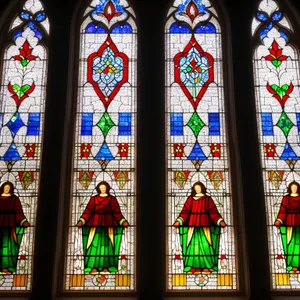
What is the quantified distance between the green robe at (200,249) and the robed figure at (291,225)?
0.77m

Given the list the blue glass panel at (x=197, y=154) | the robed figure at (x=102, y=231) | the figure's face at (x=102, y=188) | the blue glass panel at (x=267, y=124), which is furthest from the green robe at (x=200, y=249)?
the blue glass panel at (x=267, y=124)

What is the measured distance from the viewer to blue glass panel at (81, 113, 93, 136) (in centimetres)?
827

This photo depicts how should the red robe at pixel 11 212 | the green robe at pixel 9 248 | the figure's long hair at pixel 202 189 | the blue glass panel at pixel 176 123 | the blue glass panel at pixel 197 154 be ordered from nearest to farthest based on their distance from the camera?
the green robe at pixel 9 248 < the red robe at pixel 11 212 < the figure's long hair at pixel 202 189 < the blue glass panel at pixel 197 154 < the blue glass panel at pixel 176 123

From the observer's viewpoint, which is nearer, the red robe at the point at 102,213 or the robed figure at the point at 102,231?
the robed figure at the point at 102,231

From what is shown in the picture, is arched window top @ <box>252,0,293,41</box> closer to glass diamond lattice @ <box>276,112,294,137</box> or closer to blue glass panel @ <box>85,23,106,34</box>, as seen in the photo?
glass diamond lattice @ <box>276,112,294,137</box>

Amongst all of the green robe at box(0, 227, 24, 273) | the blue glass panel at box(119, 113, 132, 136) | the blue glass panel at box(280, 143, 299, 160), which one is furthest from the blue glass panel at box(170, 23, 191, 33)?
the green robe at box(0, 227, 24, 273)

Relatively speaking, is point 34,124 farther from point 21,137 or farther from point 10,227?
point 10,227

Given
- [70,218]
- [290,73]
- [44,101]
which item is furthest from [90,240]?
[290,73]

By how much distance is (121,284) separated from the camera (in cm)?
754

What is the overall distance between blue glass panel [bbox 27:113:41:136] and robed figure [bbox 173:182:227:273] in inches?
83.3

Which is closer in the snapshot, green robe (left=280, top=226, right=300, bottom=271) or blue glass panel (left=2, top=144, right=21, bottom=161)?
green robe (left=280, top=226, right=300, bottom=271)

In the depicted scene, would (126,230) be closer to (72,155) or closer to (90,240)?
(90,240)

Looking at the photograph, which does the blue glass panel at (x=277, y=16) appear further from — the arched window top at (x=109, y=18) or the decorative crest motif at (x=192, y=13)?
the arched window top at (x=109, y=18)

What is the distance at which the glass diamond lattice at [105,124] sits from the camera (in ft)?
27.1
